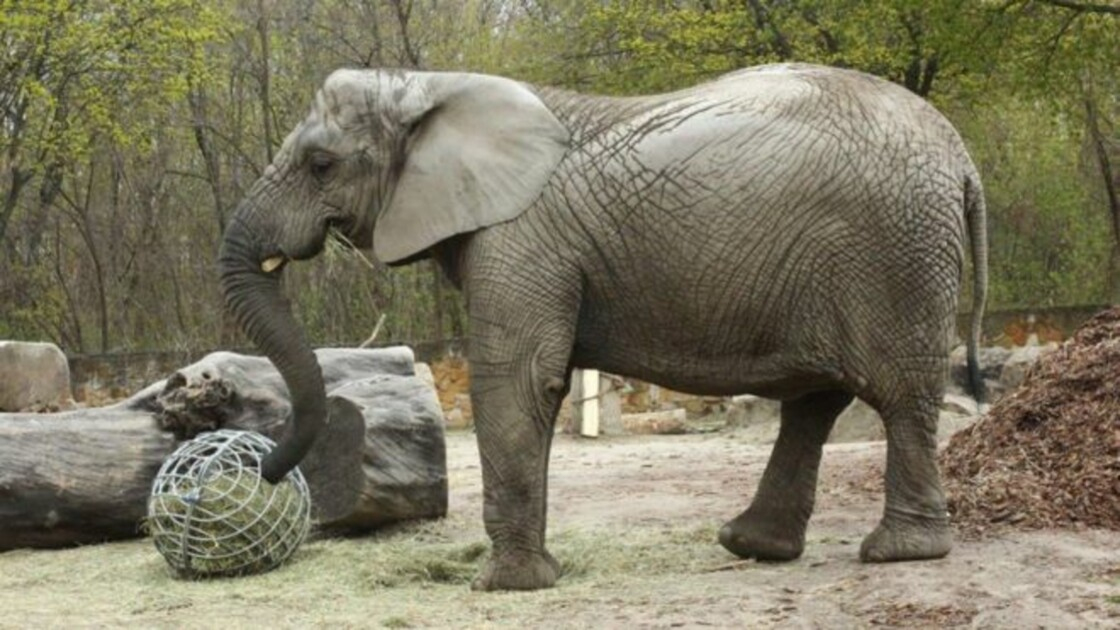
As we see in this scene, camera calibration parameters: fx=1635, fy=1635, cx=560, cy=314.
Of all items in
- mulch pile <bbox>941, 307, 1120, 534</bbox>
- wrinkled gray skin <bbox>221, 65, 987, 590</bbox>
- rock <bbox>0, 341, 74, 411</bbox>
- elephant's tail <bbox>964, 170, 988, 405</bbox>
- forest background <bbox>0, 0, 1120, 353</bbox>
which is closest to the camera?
wrinkled gray skin <bbox>221, 65, 987, 590</bbox>

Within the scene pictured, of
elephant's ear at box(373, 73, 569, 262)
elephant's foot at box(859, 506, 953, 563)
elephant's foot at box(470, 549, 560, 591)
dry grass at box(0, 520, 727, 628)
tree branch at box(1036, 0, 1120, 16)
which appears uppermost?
tree branch at box(1036, 0, 1120, 16)

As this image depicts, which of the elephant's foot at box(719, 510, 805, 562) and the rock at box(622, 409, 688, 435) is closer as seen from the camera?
the elephant's foot at box(719, 510, 805, 562)

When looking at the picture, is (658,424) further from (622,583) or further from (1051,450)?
(622,583)

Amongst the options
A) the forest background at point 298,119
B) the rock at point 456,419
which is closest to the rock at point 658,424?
the rock at point 456,419

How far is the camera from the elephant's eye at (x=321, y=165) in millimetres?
7086

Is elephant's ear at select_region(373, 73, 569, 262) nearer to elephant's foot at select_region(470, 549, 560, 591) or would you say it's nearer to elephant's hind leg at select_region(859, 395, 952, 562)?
elephant's foot at select_region(470, 549, 560, 591)

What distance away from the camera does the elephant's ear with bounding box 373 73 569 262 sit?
22.5 feet

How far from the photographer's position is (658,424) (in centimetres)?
1791

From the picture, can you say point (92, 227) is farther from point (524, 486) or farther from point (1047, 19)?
point (524, 486)

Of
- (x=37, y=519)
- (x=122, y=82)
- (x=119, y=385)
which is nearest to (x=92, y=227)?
(x=122, y=82)

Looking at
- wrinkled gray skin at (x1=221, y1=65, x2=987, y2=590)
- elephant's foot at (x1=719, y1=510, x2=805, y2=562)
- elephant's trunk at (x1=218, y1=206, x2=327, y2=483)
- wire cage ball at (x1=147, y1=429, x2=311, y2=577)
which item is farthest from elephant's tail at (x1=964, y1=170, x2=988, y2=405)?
wire cage ball at (x1=147, y1=429, x2=311, y2=577)

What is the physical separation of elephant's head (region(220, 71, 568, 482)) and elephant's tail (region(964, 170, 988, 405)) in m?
1.76

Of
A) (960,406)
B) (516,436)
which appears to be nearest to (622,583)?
(516,436)

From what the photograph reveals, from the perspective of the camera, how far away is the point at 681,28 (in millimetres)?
24641
